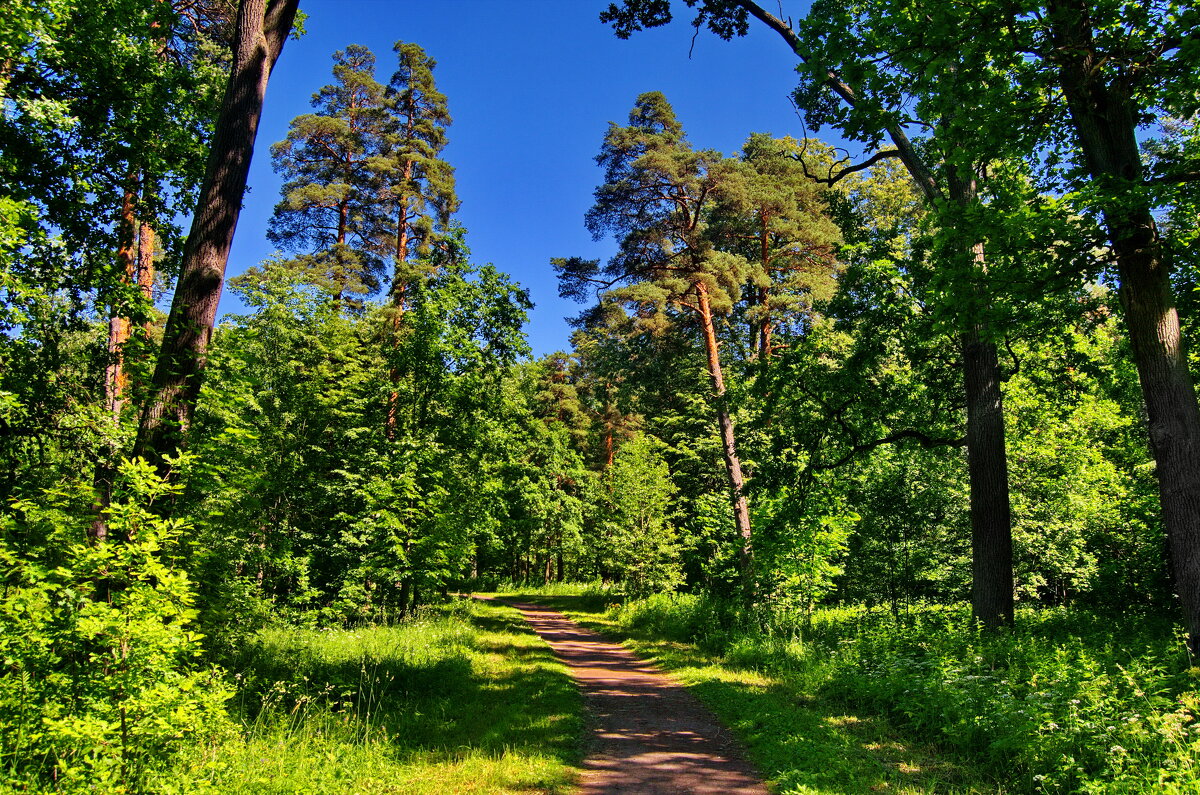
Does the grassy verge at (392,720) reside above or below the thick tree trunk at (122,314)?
below

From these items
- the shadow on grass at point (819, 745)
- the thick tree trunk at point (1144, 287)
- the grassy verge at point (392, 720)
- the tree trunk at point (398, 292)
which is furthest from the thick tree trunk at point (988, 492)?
the tree trunk at point (398, 292)

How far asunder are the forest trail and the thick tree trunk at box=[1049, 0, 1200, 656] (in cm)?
448

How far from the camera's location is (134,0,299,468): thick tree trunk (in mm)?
5027

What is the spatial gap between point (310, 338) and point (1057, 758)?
1671 centimetres

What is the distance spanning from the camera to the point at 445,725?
677cm

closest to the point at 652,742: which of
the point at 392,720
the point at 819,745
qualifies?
the point at 819,745

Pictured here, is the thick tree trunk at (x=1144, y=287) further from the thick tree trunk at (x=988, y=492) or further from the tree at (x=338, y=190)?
the tree at (x=338, y=190)

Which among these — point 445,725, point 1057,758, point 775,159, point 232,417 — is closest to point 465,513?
point 232,417

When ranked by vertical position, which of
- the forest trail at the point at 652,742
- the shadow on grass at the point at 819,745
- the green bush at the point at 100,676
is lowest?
the forest trail at the point at 652,742

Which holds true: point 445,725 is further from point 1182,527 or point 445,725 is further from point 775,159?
point 775,159

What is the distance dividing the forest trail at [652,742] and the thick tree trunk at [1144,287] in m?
4.48

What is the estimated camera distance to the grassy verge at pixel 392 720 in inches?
190

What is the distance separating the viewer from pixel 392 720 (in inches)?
266

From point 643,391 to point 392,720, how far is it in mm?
14073
